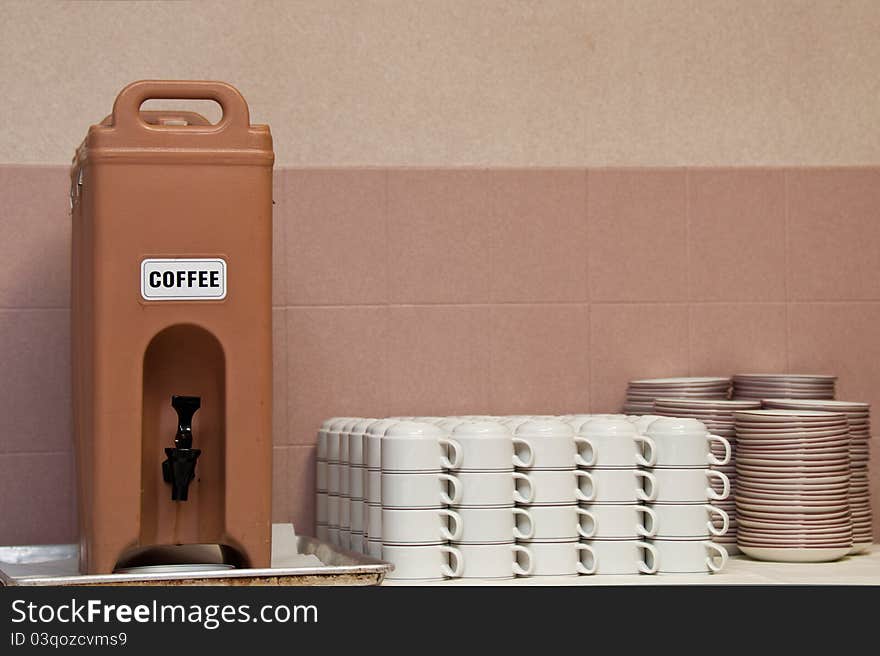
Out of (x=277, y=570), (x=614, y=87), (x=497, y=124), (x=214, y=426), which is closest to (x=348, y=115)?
(x=497, y=124)

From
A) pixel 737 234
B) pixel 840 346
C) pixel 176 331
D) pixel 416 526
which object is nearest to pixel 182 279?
pixel 176 331

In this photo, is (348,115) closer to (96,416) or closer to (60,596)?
(96,416)

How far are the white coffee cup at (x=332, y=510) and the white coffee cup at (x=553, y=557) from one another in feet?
1.46

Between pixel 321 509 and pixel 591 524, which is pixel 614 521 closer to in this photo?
pixel 591 524

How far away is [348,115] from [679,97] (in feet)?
2.55

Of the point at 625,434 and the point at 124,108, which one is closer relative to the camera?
the point at 124,108

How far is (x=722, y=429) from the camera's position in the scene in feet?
7.56

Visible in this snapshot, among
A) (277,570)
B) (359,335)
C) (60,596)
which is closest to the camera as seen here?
(60,596)

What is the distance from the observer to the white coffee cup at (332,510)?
7.55 feet

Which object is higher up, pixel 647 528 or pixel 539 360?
pixel 539 360

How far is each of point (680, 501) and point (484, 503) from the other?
13.8 inches

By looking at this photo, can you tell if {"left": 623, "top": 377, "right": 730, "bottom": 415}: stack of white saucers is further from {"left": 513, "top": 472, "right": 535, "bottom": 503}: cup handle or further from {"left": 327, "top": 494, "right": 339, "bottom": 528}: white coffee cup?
{"left": 327, "top": 494, "right": 339, "bottom": 528}: white coffee cup

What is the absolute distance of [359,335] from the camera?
2572 mm

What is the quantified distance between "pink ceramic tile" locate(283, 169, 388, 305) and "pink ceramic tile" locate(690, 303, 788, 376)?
2.41ft
